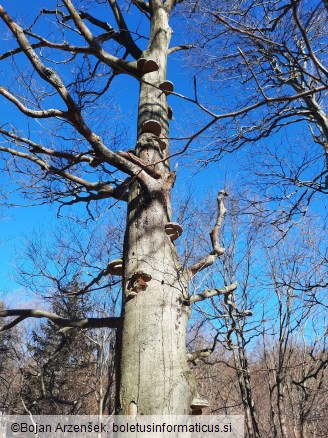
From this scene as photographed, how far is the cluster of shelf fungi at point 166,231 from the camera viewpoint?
2.37m

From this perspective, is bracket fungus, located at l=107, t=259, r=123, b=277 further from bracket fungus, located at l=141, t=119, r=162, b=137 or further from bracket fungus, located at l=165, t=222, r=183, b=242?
bracket fungus, located at l=141, t=119, r=162, b=137

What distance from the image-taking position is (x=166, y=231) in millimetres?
2990

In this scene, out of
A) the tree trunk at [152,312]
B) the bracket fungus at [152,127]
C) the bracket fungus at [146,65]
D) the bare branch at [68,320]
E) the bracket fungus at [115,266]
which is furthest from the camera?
the bracket fungus at [146,65]

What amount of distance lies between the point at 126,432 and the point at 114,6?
181 inches

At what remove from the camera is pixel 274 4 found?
430 centimetres

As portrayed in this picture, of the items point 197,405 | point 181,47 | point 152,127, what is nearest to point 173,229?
point 152,127

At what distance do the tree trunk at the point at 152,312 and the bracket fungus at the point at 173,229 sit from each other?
6cm

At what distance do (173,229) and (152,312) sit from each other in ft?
2.30

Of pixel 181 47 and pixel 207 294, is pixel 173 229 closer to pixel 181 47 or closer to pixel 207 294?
pixel 207 294

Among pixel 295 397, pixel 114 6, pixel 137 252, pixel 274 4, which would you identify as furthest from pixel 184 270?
pixel 295 397

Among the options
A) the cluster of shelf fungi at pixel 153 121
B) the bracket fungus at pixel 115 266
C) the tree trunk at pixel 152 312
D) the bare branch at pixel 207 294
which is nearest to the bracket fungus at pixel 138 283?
the tree trunk at pixel 152 312

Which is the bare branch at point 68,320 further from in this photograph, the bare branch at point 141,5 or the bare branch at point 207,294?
the bare branch at point 141,5

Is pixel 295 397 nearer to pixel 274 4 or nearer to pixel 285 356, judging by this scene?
pixel 285 356

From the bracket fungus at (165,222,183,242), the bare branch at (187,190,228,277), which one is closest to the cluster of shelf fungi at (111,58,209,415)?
the bracket fungus at (165,222,183,242)
